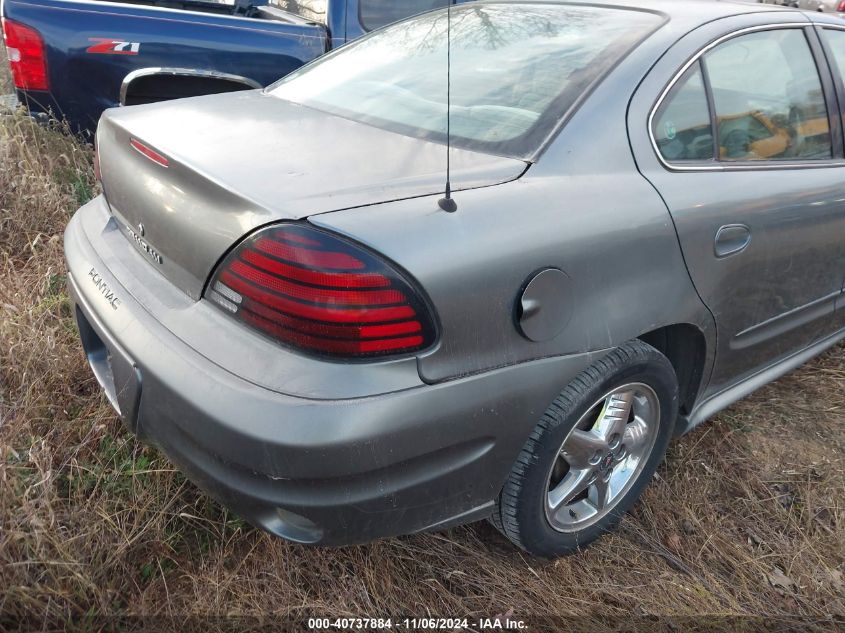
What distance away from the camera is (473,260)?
154cm

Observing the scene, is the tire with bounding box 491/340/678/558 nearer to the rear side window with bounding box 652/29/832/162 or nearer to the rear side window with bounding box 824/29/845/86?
the rear side window with bounding box 652/29/832/162

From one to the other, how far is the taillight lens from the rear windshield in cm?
61

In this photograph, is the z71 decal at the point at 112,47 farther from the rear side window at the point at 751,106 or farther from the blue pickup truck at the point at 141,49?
the rear side window at the point at 751,106

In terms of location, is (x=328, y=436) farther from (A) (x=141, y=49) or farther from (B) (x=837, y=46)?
(A) (x=141, y=49)

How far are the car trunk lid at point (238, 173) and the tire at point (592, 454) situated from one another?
61 cm

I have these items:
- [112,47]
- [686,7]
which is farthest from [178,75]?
[686,7]

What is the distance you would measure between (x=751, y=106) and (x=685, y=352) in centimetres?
89

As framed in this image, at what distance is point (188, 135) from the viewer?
194 centimetres

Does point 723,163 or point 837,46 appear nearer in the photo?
point 723,163

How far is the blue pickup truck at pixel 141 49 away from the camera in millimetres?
3533

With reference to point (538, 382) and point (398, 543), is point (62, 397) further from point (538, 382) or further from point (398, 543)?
point (538, 382)

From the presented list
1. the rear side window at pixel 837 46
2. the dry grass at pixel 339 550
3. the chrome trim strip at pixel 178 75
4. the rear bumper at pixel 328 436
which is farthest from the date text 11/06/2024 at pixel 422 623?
the chrome trim strip at pixel 178 75

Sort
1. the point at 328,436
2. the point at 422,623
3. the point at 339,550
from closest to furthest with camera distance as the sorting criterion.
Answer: the point at 328,436 → the point at 422,623 → the point at 339,550

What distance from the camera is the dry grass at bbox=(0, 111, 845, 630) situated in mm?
1818
